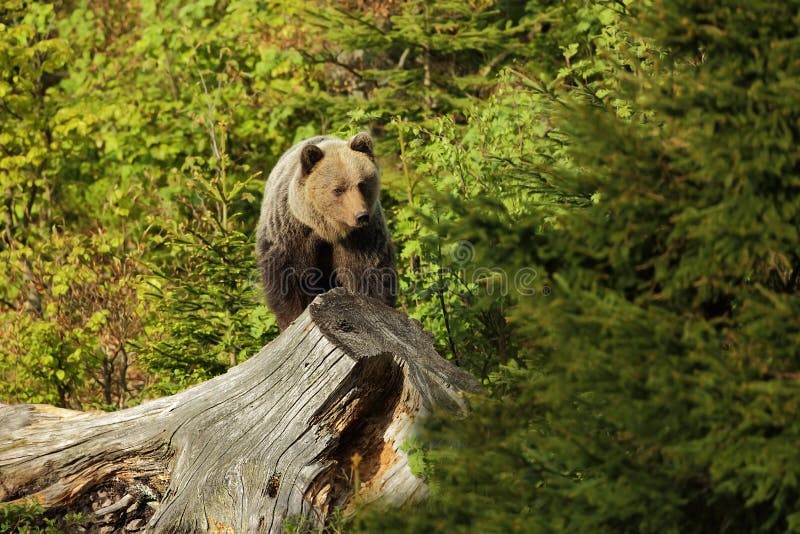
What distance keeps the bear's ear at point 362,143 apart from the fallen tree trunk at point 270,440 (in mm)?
1646

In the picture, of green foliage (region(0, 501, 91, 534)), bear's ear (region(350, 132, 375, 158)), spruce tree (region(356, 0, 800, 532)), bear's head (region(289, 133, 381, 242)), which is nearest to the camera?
spruce tree (region(356, 0, 800, 532))

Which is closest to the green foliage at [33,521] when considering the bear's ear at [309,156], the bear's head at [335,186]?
the bear's head at [335,186]

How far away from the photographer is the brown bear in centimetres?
641

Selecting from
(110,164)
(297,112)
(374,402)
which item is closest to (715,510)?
(374,402)

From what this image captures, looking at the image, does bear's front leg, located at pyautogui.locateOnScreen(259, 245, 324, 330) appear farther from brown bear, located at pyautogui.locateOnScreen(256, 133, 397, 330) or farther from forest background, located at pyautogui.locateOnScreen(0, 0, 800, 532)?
forest background, located at pyautogui.locateOnScreen(0, 0, 800, 532)

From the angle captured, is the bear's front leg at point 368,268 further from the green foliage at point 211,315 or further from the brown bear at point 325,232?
the green foliage at point 211,315

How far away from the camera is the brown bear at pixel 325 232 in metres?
6.41

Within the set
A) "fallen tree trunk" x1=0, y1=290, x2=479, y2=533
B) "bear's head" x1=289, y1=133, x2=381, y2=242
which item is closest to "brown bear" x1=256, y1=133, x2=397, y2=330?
"bear's head" x1=289, y1=133, x2=381, y2=242

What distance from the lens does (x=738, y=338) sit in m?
3.09

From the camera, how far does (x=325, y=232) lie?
6.54m

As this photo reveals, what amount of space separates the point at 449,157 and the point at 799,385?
3749mm

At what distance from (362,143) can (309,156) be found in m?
0.38

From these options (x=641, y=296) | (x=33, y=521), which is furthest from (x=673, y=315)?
(x=33, y=521)

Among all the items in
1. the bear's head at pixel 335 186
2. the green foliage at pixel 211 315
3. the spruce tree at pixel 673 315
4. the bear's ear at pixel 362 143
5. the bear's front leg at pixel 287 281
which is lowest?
the green foliage at pixel 211 315
